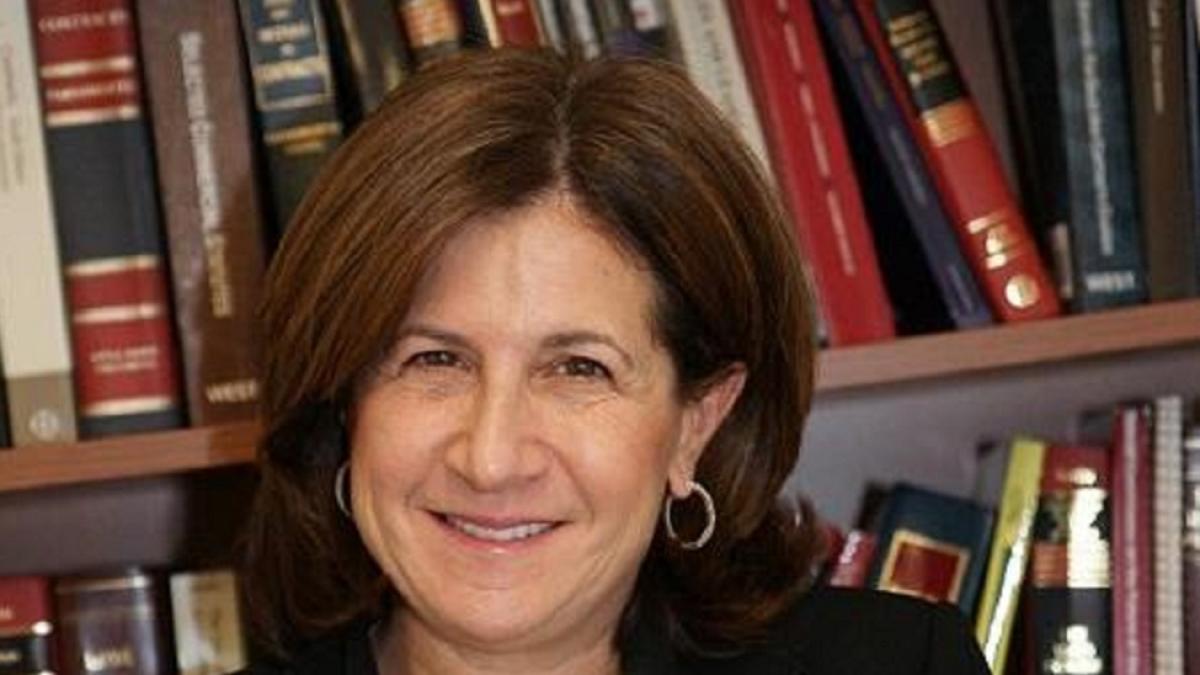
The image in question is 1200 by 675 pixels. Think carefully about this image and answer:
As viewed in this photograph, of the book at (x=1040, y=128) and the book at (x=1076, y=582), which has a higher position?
the book at (x=1040, y=128)

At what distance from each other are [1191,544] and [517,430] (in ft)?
1.92

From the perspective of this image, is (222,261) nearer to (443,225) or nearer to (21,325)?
(21,325)

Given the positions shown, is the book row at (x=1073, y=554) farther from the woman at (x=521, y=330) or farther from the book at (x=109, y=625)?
the book at (x=109, y=625)

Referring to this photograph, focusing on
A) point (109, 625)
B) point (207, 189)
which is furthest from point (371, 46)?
point (109, 625)

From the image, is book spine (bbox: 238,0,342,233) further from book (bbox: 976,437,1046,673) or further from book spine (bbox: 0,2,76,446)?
book (bbox: 976,437,1046,673)

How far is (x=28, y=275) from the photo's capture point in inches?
59.2

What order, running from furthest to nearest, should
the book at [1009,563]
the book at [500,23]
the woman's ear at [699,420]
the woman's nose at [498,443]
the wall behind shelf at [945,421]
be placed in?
the wall behind shelf at [945,421], the book at [1009,563], the book at [500,23], the woman's ear at [699,420], the woman's nose at [498,443]

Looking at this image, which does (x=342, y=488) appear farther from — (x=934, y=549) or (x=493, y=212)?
(x=934, y=549)

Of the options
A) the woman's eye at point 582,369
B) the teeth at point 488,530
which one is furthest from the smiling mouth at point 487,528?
the woman's eye at point 582,369

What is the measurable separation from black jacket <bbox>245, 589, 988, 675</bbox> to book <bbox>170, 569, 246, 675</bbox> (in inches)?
4.6

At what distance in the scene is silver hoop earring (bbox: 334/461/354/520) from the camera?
1.48 meters

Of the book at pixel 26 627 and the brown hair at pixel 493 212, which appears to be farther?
→ the book at pixel 26 627

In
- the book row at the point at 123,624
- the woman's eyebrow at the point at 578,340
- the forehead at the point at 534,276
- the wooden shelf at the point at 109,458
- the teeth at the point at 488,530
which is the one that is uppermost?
the forehead at the point at 534,276

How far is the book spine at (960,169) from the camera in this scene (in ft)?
5.25
